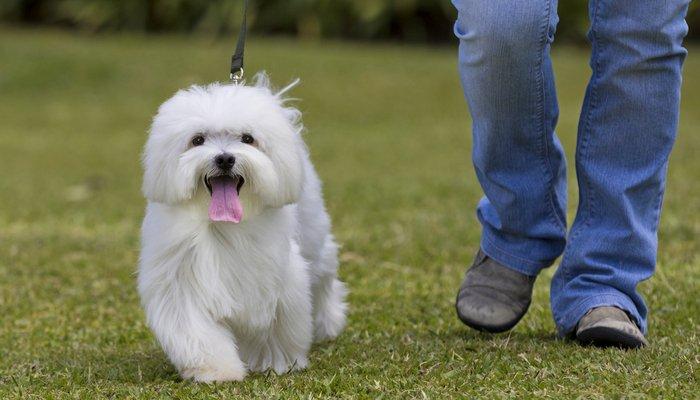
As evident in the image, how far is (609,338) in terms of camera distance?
3.95 metres

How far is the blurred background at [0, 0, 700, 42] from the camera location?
17.6 meters

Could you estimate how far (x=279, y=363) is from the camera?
3930 millimetres

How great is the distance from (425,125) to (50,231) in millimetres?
6628

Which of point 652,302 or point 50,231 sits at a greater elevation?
point 652,302

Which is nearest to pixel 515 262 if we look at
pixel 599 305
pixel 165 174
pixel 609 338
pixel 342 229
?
pixel 599 305

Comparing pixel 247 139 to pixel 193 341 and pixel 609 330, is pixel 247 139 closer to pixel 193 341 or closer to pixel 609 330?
pixel 193 341

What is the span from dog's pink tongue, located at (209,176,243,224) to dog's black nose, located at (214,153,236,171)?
8 centimetres

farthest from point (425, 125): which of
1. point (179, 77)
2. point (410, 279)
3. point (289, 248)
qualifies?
point (289, 248)

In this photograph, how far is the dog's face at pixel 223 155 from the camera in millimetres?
3594

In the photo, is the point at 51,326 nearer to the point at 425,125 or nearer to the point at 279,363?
the point at 279,363

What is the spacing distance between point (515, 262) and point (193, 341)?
49.3 inches

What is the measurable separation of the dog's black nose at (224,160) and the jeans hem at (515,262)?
1193mm

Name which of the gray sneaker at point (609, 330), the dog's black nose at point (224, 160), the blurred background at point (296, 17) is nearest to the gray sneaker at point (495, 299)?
the gray sneaker at point (609, 330)

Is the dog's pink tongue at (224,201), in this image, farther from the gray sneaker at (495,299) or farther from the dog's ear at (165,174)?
the gray sneaker at (495,299)
